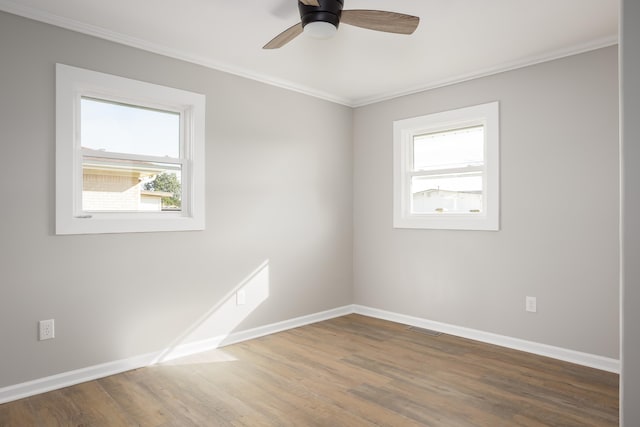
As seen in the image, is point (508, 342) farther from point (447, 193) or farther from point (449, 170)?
point (449, 170)

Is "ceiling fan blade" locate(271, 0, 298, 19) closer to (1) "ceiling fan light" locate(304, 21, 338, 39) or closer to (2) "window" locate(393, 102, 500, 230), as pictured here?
(1) "ceiling fan light" locate(304, 21, 338, 39)

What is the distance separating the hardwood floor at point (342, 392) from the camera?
2.40 m

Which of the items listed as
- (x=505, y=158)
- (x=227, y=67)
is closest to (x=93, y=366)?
(x=227, y=67)

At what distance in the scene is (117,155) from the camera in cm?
314

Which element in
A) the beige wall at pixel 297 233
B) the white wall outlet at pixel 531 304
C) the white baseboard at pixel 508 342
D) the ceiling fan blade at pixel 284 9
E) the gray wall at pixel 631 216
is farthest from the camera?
the white wall outlet at pixel 531 304

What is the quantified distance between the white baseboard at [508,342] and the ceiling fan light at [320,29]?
2.96 m

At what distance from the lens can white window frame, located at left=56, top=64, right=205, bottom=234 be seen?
2.82m

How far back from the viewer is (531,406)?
99.9 inches

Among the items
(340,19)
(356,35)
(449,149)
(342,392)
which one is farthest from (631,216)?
(449,149)

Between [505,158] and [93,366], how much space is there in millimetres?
3703

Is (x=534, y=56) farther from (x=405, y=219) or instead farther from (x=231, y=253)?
(x=231, y=253)

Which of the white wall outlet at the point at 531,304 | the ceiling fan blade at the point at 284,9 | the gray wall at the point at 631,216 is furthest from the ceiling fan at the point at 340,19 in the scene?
the white wall outlet at the point at 531,304

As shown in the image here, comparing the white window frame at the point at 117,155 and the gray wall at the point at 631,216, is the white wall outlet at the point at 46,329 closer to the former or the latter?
the white window frame at the point at 117,155

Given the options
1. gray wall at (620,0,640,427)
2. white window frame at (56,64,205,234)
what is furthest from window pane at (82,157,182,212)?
gray wall at (620,0,640,427)
